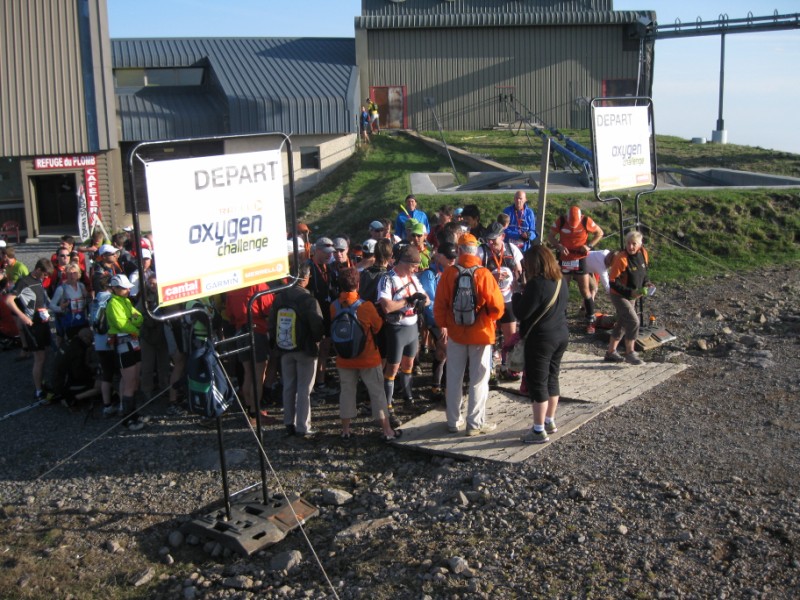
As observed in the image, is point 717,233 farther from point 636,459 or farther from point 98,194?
point 98,194

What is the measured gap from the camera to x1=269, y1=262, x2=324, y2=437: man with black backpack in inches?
306

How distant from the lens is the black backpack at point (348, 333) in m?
7.65

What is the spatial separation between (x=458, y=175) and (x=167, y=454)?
17.7m

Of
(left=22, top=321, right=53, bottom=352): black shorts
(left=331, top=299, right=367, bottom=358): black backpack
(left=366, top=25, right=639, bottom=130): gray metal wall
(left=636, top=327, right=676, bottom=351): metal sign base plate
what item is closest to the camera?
(left=331, top=299, right=367, bottom=358): black backpack

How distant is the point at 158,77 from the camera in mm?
32031

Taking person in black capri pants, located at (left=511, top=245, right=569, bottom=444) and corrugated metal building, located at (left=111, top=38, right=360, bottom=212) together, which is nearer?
person in black capri pants, located at (left=511, top=245, right=569, bottom=444)

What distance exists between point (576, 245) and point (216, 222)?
6.26 m

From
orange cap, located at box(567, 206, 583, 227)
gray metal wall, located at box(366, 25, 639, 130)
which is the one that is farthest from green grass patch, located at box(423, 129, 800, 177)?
orange cap, located at box(567, 206, 583, 227)

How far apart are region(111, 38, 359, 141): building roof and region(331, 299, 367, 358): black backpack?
70.8 feet

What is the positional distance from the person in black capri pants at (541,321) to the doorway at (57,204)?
2211cm

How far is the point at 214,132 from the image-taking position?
29516 mm

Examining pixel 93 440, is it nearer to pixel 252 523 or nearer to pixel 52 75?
pixel 252 523

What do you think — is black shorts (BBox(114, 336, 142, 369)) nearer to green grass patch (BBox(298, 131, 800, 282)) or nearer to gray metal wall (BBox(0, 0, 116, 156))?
green grass patch (BBox(298, 131, 800, 282))

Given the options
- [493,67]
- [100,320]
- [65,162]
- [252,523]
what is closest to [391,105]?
[493,67]
